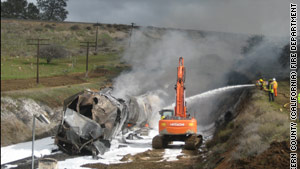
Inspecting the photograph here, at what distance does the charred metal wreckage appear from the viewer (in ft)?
67.3

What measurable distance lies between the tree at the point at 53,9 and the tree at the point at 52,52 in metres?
36.1

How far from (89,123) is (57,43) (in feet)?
171

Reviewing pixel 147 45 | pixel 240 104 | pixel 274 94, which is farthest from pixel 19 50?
pixel 274 94

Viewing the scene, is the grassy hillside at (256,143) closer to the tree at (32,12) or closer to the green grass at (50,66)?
the green grass at (50,66)

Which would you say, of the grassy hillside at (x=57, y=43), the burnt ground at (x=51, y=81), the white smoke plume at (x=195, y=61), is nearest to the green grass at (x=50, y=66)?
the grassy hillside at (x=57, y=43)

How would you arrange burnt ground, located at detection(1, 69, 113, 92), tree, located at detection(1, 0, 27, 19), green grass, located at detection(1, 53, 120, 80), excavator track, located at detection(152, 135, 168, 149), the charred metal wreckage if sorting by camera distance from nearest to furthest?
the charred metal wreckage
excavator track, located at detection(152, 135, 168, 149)
burnt ground, located at detection(1, 69, 113, 92)
green grass, located at detection(1, 53, 120, 80)
tree, located at detection(1, 0, 27, 19)

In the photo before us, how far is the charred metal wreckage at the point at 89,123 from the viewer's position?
20.5 meters

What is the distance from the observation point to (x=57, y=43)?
69.7 meters

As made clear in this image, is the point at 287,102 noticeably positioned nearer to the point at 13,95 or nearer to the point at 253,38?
the point at 253,38

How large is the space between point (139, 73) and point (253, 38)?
1572cm

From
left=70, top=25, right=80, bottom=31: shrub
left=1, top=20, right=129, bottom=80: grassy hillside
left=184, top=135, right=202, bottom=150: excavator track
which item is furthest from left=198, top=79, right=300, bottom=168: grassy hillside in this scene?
left=70, top=25, right=80, bottom=31: shrub

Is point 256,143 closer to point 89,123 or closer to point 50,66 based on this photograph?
point 89,123

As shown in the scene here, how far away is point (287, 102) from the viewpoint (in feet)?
84.5

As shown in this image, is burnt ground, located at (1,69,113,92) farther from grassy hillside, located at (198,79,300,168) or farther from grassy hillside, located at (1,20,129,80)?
grassy hillside, located at (198,79,300,168)
